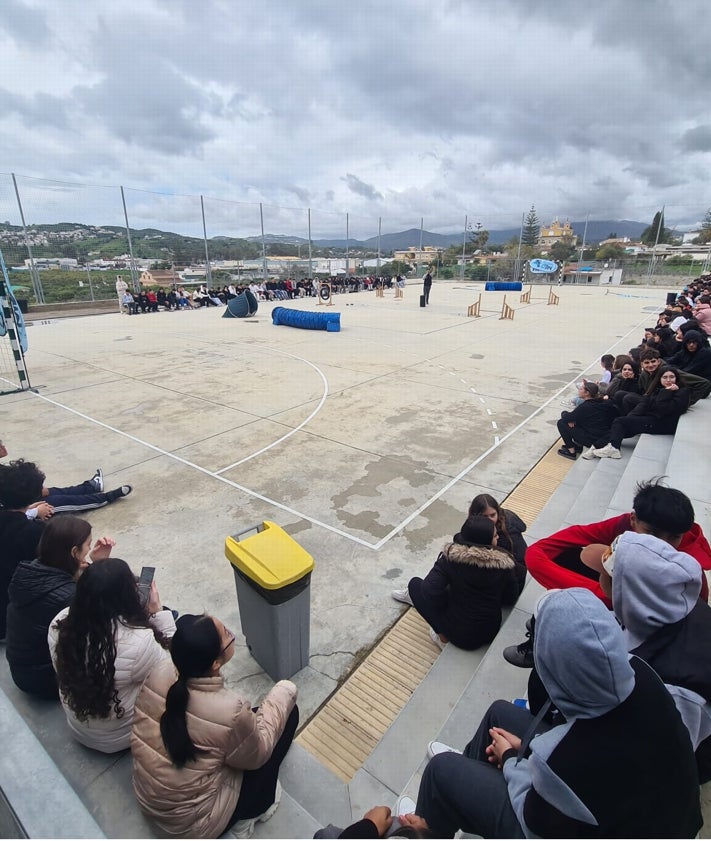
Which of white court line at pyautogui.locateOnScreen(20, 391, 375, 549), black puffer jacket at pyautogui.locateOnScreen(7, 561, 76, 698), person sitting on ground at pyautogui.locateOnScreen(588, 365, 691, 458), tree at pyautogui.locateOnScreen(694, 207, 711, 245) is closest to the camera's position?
black puffer jacket at pyautogui.locateOnScreen(7, 561, 76, 698)

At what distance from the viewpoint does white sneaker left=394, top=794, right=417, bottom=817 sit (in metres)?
2.11

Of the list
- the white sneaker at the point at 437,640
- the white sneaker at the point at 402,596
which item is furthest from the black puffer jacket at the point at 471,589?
the white sneaker at the point at 402,596

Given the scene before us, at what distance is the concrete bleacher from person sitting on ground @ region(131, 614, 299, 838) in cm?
24

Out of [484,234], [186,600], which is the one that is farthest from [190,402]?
[484,234]

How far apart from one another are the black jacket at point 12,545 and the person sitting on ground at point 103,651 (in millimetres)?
1001

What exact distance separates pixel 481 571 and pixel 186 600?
7.84ft

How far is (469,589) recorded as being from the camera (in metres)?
3.05

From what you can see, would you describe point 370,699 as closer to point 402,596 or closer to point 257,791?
point 402,596

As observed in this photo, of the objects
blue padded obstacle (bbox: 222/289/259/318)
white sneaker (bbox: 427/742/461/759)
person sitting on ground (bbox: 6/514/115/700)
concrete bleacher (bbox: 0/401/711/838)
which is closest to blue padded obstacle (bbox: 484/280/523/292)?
blue padded obstacle (bbox: 222/289/259/318)

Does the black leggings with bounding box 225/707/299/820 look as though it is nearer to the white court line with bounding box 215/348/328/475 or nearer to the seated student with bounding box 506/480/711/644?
the seated student with bounding box 506/480/711/644

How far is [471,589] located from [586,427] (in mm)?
4406

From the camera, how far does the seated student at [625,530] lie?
2529mm

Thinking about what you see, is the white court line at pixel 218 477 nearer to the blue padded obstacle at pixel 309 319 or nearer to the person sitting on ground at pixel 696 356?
the person sitting on ground at pixel 696 356

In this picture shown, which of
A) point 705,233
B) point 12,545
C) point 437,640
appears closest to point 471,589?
point 437,640
